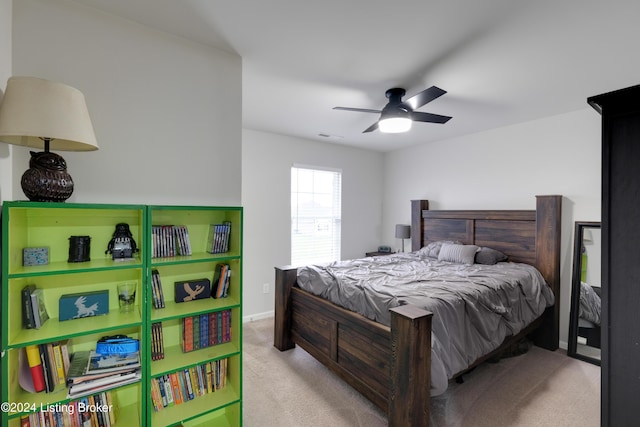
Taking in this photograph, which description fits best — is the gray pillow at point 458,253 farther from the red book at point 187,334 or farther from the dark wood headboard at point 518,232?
the red book at point 187,334

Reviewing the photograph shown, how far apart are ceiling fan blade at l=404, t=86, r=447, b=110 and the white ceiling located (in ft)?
0.64

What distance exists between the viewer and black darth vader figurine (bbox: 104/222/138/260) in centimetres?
157

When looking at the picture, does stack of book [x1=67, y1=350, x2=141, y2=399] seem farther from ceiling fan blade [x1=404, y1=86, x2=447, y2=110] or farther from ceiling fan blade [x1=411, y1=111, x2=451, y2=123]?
ceiling fan blade [x1=411, y1=111, x2=451, y2=123]

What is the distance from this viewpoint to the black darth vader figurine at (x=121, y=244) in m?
1.57

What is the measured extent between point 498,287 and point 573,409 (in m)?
0.95

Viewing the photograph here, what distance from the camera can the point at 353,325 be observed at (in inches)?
85.5

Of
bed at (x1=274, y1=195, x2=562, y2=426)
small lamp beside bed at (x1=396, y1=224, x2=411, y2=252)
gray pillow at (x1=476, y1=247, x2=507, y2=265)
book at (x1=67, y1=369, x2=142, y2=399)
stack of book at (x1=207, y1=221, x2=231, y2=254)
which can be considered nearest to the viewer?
book at (x1=67, y1=369, x2=142, y2=399)

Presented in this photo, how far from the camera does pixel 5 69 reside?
1330 mm

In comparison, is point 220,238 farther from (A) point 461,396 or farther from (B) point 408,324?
(A) point 461,396

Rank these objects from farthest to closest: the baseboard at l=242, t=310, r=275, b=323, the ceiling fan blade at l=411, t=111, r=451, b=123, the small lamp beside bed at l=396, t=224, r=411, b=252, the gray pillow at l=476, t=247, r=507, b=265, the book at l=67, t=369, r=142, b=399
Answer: the small lamp beside bed at l=396, t=224, r=411, b=252 → the baseboard at l=242, t=310, r=275, b=323 → the gray pillow at l=476, t=247, r=507, b=265 → the ceiling fan blade at l=411, t=111, r=451, b=123 → the book at l=67, t=369, r=142, b=399

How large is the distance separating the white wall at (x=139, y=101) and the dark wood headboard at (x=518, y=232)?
318cm

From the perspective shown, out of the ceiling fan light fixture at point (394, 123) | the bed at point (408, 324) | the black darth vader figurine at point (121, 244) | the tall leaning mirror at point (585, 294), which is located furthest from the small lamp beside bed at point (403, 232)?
the black darth vader figurine at point (121, 244)

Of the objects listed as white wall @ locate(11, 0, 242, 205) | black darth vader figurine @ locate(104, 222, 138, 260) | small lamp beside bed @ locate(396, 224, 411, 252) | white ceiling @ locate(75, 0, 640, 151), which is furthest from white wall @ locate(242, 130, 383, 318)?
black darth vader figurine @ locate(104, 222, 138, 260)

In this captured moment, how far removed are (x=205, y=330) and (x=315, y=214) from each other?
284cm
